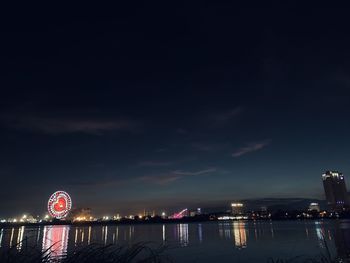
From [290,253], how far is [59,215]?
119429 mm

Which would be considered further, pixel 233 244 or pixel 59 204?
pixel 59 204

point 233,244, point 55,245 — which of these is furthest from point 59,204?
point 233,244

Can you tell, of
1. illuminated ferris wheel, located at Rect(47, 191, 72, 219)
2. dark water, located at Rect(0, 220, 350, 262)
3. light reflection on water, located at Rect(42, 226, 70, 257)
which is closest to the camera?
light reflection on water, located at Rect(42, 226, 70, 257)

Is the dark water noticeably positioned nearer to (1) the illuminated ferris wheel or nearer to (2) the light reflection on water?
(2) the light reflection on water

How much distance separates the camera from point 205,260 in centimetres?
4616

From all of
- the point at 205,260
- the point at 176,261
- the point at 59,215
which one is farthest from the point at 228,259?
the point at 59,215

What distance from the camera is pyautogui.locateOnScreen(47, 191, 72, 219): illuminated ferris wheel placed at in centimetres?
14650

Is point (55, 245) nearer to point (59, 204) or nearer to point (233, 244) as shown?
point (233, 244)

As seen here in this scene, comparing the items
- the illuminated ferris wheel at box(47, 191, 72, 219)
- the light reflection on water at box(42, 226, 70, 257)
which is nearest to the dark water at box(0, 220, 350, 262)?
the light reflection on water at box(42, 226, 70, 257)

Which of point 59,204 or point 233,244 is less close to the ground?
point 59,204

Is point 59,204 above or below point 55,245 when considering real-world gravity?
above

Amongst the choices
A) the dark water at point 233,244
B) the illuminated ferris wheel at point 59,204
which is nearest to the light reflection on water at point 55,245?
the dark water at point 233,244

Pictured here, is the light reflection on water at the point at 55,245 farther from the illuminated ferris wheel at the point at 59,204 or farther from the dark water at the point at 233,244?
the illuminated ferris wheel at the point at 59,204

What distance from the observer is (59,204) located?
5866 inches
